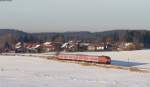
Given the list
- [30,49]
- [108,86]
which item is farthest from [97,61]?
[30,49]

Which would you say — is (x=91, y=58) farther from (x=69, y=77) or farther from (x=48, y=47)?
(x=48, y=47)

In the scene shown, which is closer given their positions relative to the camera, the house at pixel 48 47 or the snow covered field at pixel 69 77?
the snow covered field at pixel 69 77

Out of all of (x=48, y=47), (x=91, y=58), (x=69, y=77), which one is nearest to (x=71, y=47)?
(x=48, y=47)

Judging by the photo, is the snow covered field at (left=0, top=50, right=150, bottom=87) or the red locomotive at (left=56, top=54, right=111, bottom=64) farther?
the red locomotive at (left=56, top=54, right=111, bottom=64)

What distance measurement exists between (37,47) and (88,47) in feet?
57.5

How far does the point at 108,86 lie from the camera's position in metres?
26.6

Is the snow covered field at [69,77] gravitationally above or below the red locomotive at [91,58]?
below

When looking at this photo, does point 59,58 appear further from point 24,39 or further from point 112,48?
point 24,39

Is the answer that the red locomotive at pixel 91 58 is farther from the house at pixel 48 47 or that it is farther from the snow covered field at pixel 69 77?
the house at pixel 48 47

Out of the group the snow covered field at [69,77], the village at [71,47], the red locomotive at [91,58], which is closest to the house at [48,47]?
the village at [71,47]

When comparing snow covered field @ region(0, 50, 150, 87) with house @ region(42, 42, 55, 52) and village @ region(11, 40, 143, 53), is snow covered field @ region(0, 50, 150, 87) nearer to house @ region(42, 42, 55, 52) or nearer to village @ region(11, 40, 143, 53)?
village @ region(11, 40, 143, 53)

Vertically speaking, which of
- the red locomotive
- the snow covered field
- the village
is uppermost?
the village

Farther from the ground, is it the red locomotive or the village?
the village

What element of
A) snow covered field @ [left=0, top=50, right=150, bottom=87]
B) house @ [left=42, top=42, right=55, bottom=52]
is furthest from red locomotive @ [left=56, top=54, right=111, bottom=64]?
house @ [left=42, top=42, right=55, bottom=52]
